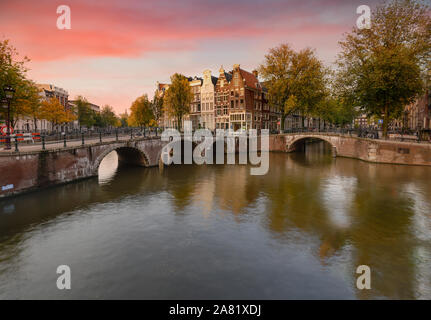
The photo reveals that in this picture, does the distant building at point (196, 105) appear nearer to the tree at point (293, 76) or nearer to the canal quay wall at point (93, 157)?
the tree at point (293, 76)

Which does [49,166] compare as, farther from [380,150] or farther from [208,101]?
→ [208,101]

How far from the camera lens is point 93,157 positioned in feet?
78.0

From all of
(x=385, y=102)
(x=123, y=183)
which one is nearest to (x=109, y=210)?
(x=123, y=183)

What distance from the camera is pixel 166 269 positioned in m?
9.01

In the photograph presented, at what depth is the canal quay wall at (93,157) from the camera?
688 inches

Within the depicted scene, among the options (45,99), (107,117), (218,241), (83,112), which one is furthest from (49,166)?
(107,117)

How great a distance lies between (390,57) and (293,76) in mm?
17430

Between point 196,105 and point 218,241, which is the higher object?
point 196,105

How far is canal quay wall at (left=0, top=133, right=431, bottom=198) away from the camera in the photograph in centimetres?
1748

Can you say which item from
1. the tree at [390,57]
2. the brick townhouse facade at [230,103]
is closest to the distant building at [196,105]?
the brick townhouse facade at [230,103]

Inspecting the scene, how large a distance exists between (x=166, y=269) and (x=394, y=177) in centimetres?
2530

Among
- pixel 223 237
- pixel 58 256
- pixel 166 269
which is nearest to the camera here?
pixel 166 269

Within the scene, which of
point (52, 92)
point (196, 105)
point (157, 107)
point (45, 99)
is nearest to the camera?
point (157, 107)
